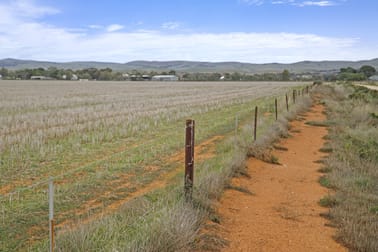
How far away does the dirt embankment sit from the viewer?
604 cm

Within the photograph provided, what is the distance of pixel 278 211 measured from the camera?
7.58m

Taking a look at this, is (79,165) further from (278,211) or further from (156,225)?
(156,225)

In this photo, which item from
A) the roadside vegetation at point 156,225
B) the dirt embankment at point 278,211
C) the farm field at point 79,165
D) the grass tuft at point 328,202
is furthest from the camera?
the grass tuft at point 328,202

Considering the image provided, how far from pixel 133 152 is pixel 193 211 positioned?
6.22 m

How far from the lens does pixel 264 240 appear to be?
612cm

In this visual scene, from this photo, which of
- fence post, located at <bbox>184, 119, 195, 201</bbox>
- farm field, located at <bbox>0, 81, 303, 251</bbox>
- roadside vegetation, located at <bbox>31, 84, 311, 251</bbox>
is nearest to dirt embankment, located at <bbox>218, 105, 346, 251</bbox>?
roadside vegetation, located at <bbox>31, 84, 311, 251</bbox>

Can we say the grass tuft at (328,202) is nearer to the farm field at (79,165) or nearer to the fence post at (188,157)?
the fence post at (188,157)

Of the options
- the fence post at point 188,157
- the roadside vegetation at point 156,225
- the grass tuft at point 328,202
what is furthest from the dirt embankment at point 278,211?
the fence post at point 188,157

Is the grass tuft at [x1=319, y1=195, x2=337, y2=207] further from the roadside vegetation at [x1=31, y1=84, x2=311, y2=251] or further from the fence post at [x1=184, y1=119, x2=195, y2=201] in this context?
the fence post at [x1=184, y1=119, x2=195, y2=201]

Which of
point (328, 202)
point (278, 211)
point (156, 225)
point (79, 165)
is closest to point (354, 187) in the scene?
point (328, 202)

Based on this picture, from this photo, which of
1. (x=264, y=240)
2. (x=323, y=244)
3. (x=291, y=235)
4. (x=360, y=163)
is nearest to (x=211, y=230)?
(x=264, y=240)

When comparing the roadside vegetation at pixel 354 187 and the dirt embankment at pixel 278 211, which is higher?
the roadside vegetation at pixel 354 187

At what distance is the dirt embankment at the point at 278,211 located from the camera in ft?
19.8

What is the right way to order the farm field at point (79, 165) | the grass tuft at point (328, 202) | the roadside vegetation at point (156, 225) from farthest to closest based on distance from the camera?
the grass tuft at point (328, 202), the farm field at point (79, 165), the roadside vegetation at point (156, 225)
